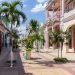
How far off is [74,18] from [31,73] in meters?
18.3

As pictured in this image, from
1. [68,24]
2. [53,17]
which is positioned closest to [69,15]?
[68,24]

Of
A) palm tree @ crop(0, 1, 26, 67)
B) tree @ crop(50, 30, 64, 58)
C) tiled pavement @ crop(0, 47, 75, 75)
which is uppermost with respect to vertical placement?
palm tree @ crop(0, 1, 26, 67)

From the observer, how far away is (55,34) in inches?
928

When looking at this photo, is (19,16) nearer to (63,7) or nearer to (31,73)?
(31,73)

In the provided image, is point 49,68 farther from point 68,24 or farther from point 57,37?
point 68,24

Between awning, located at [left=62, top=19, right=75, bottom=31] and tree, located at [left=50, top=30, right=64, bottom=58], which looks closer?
tree, located at [left=50, top=30, right=64, bottom=58]

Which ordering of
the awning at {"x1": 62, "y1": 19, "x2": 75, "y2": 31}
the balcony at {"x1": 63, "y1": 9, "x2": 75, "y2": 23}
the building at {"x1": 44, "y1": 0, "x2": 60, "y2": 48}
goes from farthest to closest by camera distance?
the building at {"x1": 44, "y1": 0, "x2": 60, "y2": 48}
the awning at {"x1": 62, "y1": 19, "x2": 75, "y2": 31}
the balcony at {"x1": 63, "y1": 9, "x2": 75, "y2": 23}

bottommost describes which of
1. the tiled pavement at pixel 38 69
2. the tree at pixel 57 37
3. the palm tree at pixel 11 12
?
the tiled pavement at pixel 38 69

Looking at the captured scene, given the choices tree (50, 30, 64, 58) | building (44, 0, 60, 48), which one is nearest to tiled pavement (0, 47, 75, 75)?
tree (50, 30, 64, 58)

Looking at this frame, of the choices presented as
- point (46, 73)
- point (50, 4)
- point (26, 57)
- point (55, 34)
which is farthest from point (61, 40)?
point (50, 4)

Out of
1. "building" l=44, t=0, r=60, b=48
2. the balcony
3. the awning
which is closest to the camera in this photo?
the balcony

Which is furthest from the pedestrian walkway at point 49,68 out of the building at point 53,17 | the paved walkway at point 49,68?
the building at point 53,17

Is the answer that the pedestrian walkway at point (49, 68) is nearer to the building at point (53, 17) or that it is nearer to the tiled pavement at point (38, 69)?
the tiled pavement at point (38, 69)

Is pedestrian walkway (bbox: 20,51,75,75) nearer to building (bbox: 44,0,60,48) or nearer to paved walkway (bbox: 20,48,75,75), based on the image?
paved walkway (bbox: 20,48,75,75)
